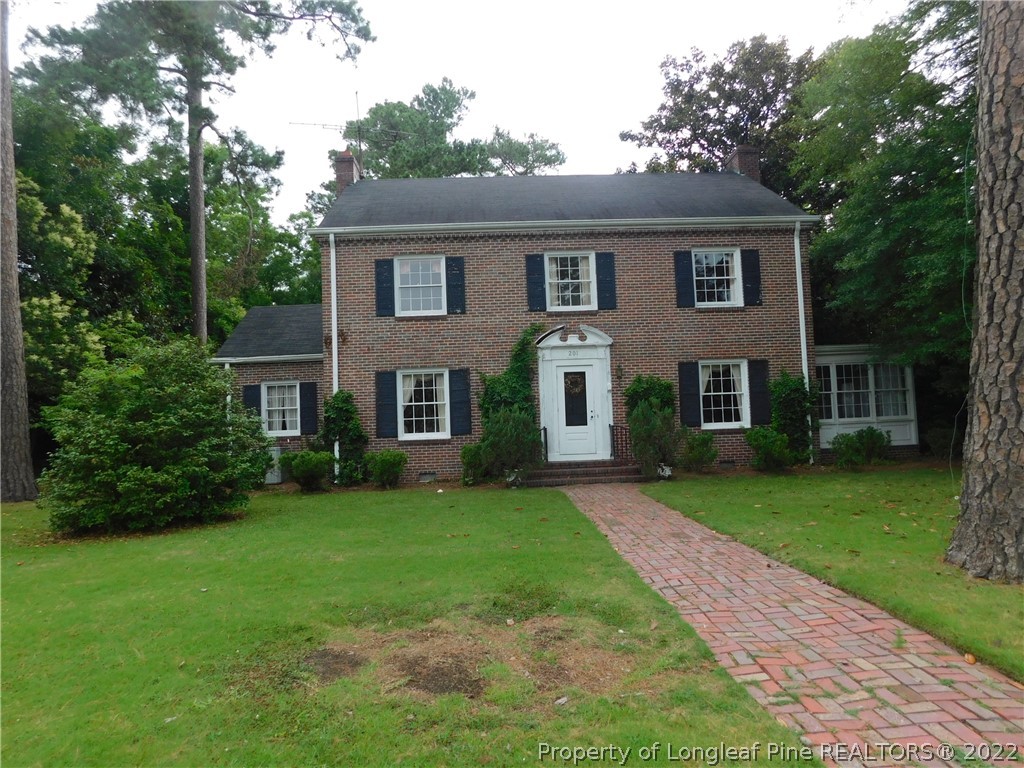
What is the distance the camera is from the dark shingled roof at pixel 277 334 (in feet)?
51.1

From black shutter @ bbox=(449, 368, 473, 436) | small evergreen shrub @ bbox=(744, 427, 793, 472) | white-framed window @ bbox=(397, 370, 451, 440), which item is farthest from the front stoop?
small evergreen shrub @ bbox=(744, 427, 793, 472)

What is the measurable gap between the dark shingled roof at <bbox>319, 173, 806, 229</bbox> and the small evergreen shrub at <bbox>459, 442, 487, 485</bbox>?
5.22m

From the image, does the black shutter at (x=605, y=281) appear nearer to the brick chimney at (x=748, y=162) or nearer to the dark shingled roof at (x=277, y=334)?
the brick chimney at (x=748, y=162)

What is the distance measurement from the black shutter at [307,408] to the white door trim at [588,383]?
18.6 ft

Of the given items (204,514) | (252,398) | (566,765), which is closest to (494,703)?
(566,765)

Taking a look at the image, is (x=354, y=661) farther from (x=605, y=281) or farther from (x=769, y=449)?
(x=605, y=281)

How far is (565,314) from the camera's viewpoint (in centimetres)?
1409

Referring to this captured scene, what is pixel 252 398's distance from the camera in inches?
600

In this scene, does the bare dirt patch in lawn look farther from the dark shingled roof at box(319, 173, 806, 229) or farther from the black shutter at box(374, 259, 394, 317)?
the dark shingled roof at box(319, 173, 806, 229)

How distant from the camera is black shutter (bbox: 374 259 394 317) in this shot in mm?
13844

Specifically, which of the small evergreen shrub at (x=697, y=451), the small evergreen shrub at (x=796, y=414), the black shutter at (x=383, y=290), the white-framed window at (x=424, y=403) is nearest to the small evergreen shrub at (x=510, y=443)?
the white-framed window at (x=424, y=403)

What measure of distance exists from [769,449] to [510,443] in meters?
5.55

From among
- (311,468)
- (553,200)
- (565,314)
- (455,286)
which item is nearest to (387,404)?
(311,468)

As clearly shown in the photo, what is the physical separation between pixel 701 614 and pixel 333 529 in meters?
5.34
